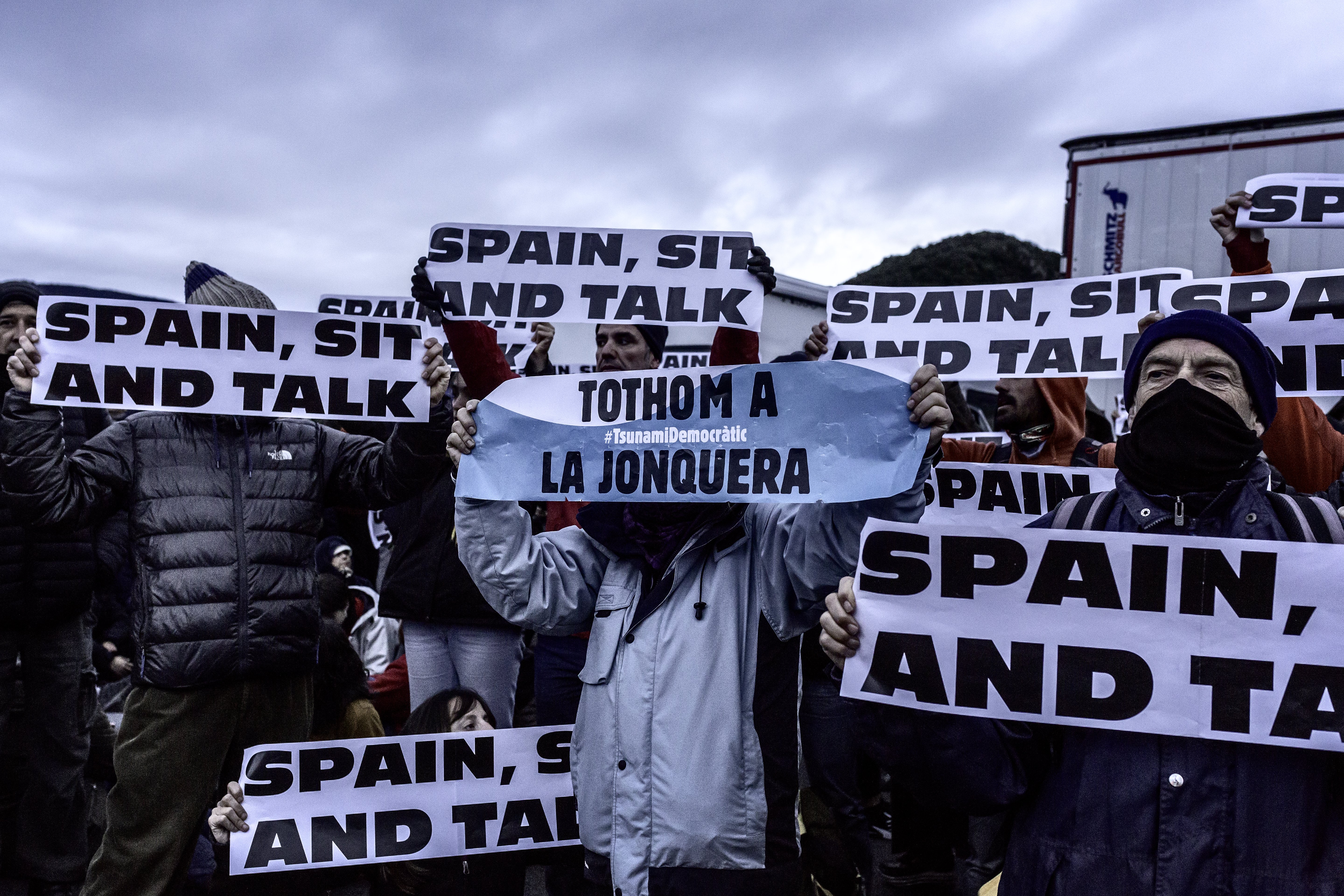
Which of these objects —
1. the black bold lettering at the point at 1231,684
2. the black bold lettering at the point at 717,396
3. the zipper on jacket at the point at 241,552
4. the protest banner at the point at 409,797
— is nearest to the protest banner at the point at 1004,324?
the black bold lettering at the point at 717,396

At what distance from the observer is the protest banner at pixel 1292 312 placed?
9.48 feet

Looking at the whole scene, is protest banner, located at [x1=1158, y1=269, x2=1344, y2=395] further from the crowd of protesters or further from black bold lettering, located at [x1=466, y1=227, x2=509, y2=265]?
black bold lettering, located at [x1=466, y1=227, x2=509, y2=265]

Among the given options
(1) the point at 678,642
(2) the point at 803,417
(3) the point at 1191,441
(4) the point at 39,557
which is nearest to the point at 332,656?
(4) the point at 39,557

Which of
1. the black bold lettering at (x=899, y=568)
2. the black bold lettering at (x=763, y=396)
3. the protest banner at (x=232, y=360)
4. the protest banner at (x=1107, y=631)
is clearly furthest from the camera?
the protest banner at (x=232, y=360)

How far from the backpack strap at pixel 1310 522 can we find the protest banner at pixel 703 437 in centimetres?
68

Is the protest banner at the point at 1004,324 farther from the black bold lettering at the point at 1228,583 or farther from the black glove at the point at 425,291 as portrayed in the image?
the black bold lettering at the point at 1228,583

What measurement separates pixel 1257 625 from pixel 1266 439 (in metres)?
1.35

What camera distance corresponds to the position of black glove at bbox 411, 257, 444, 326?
293cm

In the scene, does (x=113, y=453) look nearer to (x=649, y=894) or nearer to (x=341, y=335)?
(x=341, y=335)

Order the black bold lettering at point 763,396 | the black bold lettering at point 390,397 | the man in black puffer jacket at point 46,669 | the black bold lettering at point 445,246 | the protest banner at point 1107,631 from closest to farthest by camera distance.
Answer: the protest banner at point 1107,631 → the black bold lettering at point 763,396 → the black bold lettering at point 445,246 → the black bold lettering at point 390,397 → the man in black puffer jacket at point 46,669

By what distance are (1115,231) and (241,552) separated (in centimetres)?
943

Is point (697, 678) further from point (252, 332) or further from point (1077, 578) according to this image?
point (252, 332)

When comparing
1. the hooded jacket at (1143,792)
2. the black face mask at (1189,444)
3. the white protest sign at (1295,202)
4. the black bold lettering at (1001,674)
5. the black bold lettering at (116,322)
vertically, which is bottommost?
the hooded jacket at (1143,792)

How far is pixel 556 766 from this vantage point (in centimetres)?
322
